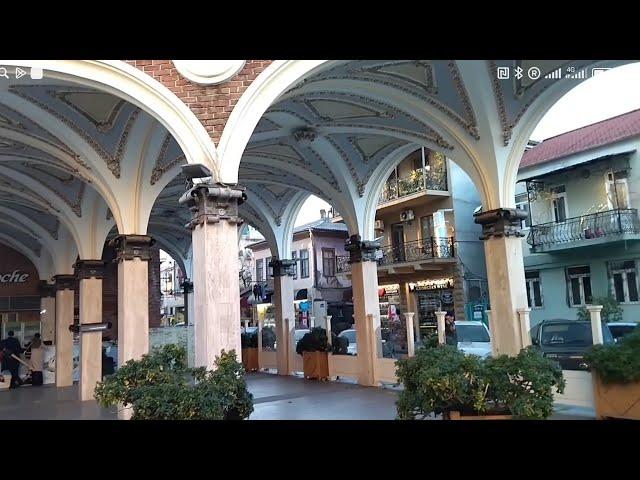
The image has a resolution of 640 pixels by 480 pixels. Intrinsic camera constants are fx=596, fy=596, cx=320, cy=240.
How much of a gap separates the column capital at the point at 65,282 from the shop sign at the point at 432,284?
11363 mm

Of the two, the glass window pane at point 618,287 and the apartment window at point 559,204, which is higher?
the apartment window at point 559,204

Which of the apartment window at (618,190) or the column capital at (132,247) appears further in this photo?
the apartment window at (618,190)

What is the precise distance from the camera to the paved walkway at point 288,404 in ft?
26.8

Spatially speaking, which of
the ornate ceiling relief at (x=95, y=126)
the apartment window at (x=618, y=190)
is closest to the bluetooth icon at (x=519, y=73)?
the ornate ceiling relief at (x=95, y=126)

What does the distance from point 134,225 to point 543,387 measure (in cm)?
658

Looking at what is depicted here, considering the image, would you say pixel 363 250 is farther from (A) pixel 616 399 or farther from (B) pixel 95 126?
(A) pixel 616 399

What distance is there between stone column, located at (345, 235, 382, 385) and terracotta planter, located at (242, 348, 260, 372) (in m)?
4.59

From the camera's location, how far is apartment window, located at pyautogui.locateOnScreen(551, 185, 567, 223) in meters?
15.7

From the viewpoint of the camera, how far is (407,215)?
21.0 metres

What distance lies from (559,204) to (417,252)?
5.43 metres

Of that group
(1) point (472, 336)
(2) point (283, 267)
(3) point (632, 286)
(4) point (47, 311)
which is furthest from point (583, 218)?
(4) point (47, 311)

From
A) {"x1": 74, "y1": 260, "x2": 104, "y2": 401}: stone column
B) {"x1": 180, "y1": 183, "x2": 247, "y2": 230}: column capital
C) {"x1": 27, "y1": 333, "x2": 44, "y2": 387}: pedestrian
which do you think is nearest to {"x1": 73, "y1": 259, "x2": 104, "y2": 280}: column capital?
{"x1": 74, "y1": 260, "x2": 104, "y2": 401}: stone column

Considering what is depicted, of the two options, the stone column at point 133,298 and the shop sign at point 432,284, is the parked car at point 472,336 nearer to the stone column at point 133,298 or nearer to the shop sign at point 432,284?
the stone column at point 133,298
